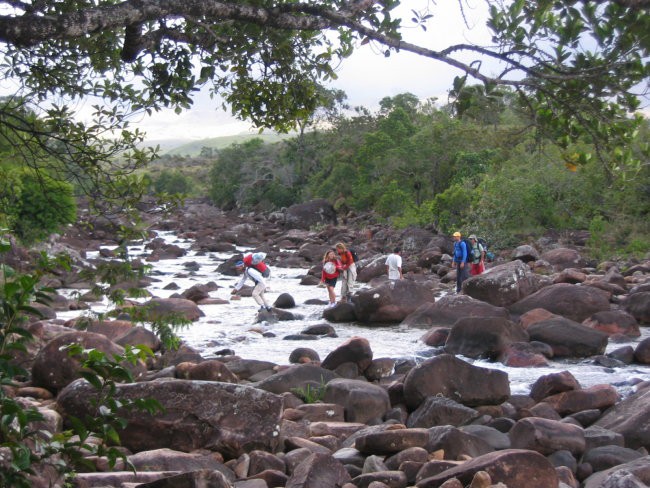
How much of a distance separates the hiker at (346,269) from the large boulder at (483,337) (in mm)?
4778

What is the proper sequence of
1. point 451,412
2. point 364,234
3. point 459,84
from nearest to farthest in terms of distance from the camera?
1. point 459,84
2. point 451,412
3. point 364,234

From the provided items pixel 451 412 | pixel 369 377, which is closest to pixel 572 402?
pixel 451 412

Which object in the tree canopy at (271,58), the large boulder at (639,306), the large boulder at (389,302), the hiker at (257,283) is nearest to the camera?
the tree canopy at (271,58)

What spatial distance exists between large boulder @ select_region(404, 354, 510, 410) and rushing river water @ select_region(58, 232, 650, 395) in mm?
1278

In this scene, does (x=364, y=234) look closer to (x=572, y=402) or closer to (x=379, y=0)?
(x=572, y=402)

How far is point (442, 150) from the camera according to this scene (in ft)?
108

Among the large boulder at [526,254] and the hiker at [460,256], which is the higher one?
the hiker at [460,256]

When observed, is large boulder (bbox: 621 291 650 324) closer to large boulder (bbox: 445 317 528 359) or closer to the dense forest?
the dense forest

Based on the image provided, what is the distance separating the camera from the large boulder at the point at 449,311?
14.0 meters

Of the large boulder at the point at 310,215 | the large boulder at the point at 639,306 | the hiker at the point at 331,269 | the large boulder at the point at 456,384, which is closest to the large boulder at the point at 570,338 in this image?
the large boulder at the point at 639,306

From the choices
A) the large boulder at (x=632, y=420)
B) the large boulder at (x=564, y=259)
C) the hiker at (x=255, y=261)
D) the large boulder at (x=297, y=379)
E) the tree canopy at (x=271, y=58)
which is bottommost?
the large boulder at (x=564, y=259)

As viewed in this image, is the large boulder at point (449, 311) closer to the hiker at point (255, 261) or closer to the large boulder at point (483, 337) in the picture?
the large boulder at point (483, 337)

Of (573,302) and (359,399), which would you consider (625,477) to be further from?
(573,302)

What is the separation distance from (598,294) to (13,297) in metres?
13.0
